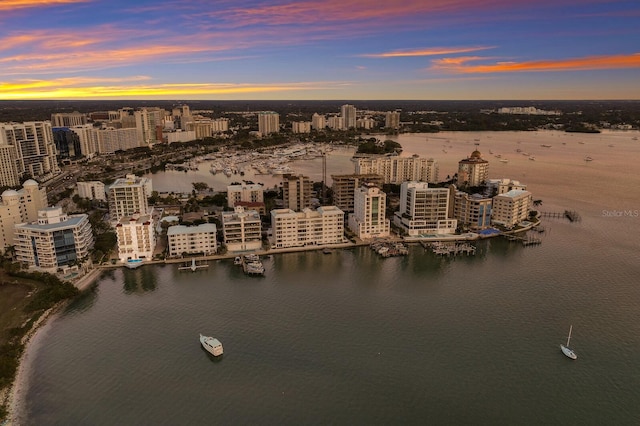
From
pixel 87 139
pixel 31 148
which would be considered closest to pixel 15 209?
pixel 31 148

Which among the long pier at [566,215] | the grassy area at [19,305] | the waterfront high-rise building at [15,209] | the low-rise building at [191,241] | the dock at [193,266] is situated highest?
the waterfront high-rise building at [15,209]

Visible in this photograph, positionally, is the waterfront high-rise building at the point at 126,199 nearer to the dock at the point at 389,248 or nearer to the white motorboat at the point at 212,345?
the dock at the point at 389,248

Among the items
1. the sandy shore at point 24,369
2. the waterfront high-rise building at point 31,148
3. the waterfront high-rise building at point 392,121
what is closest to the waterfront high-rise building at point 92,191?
the waterfront high-rise building at point 31,148

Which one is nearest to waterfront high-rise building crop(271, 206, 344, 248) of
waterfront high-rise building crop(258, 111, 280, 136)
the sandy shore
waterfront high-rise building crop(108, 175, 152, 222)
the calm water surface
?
the calm water surface

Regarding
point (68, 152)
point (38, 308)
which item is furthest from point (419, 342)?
point (68, 152)

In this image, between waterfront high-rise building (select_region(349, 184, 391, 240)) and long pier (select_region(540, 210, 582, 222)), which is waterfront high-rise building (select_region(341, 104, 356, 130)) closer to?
long pier (select_region(540, 210, 582, 222))

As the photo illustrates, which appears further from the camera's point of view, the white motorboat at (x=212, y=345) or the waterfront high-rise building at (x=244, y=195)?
the waterfront high-rise building at (x=244, y=195)

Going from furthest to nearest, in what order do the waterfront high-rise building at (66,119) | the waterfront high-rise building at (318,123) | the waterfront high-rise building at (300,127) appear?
1. the waterfront high-rise building at (318,123)
2. the waterfront high-rise building at (300,127)
3. the waterfront high-rise building at (66,119)

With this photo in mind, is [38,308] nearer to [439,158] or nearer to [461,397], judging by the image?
[461,397]

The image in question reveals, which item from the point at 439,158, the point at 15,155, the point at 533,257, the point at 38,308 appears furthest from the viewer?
the point at 439,158
